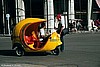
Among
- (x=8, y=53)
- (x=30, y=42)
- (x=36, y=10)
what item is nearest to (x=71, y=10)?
(x=36, y=10)

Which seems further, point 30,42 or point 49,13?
point 49,13

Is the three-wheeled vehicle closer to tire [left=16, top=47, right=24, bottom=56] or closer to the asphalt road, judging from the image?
tire [left=16, top=47, right=24, bottom=56]

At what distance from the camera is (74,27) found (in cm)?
4275

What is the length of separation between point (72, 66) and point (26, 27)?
4.58 m

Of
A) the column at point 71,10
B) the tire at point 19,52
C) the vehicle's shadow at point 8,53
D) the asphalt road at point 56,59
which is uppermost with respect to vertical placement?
the column at point 71,10

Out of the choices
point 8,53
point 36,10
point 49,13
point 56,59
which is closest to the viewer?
point 56,59

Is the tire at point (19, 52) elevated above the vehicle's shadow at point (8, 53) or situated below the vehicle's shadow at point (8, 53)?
above

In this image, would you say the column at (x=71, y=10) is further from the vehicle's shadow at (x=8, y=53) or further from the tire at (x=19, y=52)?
the tire at (x=19, y=52)

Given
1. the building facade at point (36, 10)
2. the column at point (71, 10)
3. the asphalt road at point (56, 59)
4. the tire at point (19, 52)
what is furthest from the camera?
the column at point (71, 10)

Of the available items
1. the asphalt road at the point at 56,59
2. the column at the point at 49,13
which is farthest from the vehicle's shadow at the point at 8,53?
the column at the point at 49,13

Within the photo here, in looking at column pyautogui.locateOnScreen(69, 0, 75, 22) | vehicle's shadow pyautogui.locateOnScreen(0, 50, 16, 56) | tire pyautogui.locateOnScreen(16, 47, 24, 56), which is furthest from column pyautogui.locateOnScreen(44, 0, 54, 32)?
tire pyautogui.locateOnScreen(16, 47, 24, 56)

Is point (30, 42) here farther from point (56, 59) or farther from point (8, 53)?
point (56, 59)

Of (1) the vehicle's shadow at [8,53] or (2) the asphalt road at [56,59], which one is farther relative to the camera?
(1) the vehicle's shadow at [8,53]

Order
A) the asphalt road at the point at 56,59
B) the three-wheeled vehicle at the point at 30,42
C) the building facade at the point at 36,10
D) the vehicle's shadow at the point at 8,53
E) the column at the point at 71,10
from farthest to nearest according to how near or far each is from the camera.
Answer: the column at the point at 71,10 < the building facade at the point at 36,10 < the vehicle's shadow at the point at 8,53 < the three-wheeled vehicle at the point at 30,42 < the asphalt road at the point at 56,59
